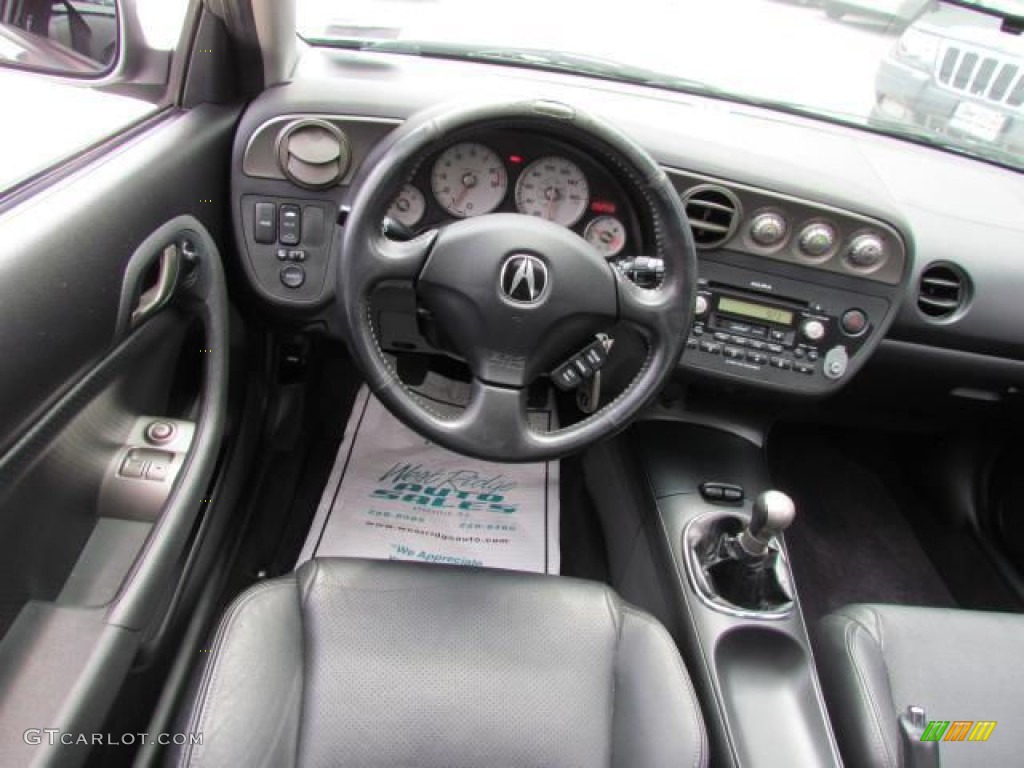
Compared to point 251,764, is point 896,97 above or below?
above

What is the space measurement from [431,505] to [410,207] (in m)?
0.71

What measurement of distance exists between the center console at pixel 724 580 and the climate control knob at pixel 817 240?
40 centimetres

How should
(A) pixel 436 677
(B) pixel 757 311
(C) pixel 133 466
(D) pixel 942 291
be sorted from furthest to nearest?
(D) pixel 942 291 → (B) pixel 757 311 → (C) pixel 133 466 → (A) pixel 436 677

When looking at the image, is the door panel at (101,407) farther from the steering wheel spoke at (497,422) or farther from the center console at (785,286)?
the center console at (785,286)

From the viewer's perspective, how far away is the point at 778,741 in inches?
37.3

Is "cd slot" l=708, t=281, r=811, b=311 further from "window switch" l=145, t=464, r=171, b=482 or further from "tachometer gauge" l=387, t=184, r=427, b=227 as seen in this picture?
"window switch" l=145, t=464, r=171, b=482

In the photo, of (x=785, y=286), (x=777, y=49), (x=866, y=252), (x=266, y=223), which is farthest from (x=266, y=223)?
(x=777, y=49)

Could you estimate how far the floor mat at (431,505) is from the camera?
146 cm

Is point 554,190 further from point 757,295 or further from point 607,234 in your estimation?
point 757,295

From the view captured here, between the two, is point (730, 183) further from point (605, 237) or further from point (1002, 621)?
point (1002, 621)

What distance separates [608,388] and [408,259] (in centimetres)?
49

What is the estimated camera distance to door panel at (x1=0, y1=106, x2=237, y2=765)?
73 cm

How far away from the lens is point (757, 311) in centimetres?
120

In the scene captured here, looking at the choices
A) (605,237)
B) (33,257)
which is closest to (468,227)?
(605,237)
